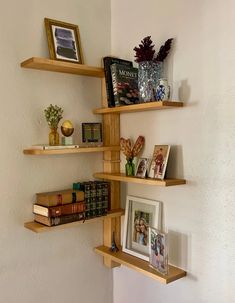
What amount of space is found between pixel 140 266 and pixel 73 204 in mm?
473

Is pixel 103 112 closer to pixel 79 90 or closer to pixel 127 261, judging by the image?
pixel 79 90

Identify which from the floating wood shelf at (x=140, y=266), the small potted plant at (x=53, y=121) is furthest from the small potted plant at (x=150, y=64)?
the floating wood shelf at (x=140, y=266)

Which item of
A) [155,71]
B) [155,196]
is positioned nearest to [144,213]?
[155,196]

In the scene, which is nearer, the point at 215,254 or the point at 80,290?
the point at 215,254

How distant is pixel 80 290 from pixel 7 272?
0.49 m

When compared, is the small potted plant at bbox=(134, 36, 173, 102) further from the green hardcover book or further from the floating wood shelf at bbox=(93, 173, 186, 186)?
the floating wood shelf at bbox=(93, 173, 186, 186)

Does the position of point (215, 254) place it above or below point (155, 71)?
below

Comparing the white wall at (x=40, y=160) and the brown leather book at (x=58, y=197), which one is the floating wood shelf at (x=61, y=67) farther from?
the brown leather book at (x=58, y=197)

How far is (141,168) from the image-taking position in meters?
1.71

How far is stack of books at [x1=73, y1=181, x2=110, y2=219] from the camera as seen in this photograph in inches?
68.9

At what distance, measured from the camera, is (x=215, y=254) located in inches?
57.3

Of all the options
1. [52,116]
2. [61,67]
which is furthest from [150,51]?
[52,116]

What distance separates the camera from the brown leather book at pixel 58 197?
1.59 m

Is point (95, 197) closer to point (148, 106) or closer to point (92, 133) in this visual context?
point (92, 133)
